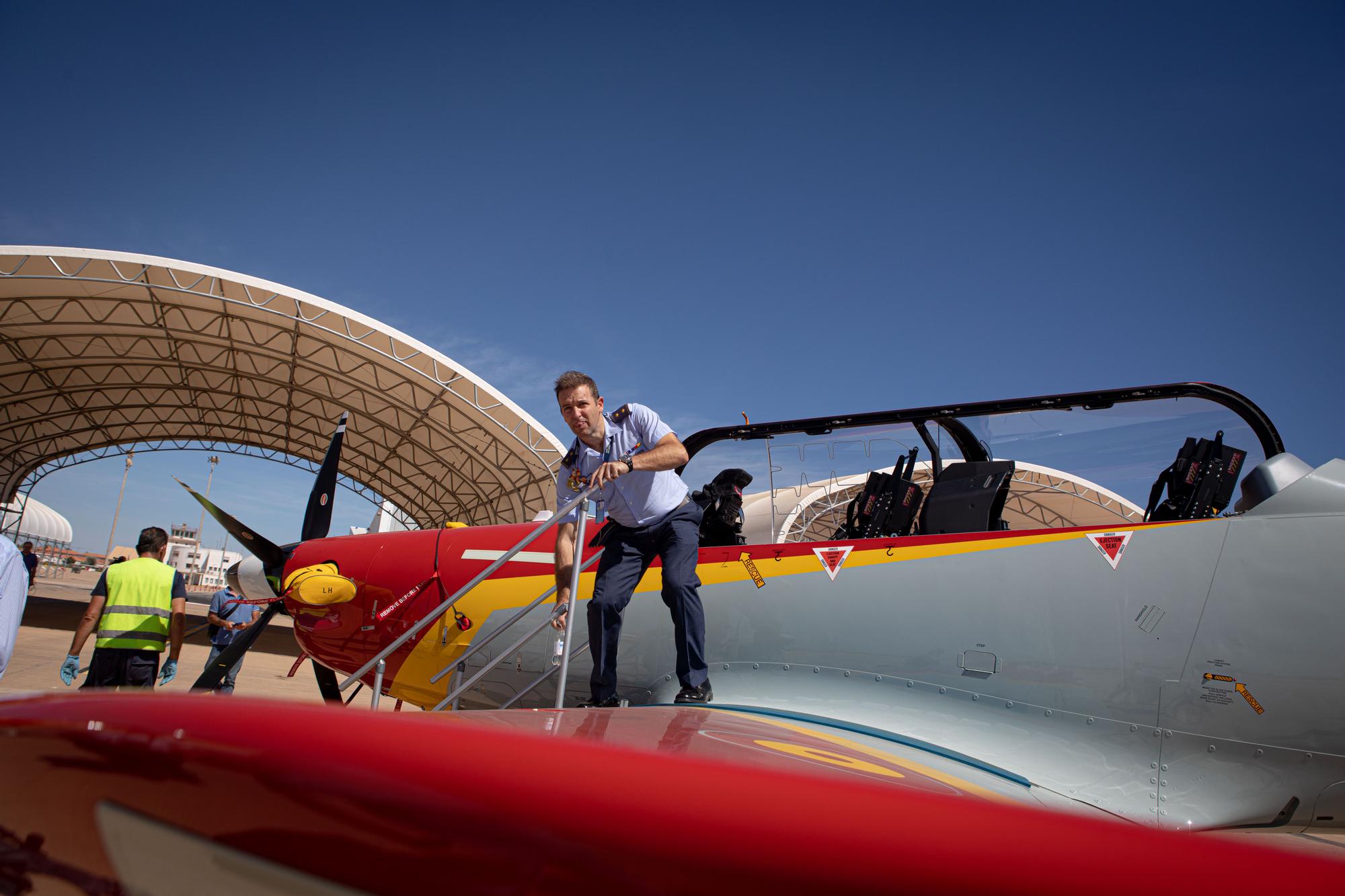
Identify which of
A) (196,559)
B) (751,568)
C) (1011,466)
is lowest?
(196,559)

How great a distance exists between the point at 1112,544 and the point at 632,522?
2.21 metres

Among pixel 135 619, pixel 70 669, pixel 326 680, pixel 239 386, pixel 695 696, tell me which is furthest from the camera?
pixel 239 386

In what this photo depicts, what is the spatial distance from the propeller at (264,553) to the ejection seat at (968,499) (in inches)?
198

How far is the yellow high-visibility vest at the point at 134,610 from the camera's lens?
233 inches

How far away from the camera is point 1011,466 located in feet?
13.5

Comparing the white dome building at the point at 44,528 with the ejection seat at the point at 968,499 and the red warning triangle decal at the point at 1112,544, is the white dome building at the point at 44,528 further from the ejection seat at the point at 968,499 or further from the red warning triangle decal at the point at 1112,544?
the red warning triangle decal at the point at 1112,544

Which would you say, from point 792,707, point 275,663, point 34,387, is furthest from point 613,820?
point 34,387

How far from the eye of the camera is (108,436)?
32.4 metres

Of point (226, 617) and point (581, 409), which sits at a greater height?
point (581, 409)

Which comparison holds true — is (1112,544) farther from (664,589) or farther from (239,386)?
(239,386)

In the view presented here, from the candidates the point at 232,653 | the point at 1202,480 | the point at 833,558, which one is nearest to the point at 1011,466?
the point at 1202,480

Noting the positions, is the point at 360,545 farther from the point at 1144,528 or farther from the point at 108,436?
the point at 108,436

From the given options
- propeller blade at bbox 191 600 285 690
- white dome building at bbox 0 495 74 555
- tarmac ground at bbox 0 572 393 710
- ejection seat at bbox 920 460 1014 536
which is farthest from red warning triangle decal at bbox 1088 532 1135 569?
white dome building at bbox 0 495 74 555

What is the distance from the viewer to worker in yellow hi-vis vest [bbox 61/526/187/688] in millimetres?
5922
